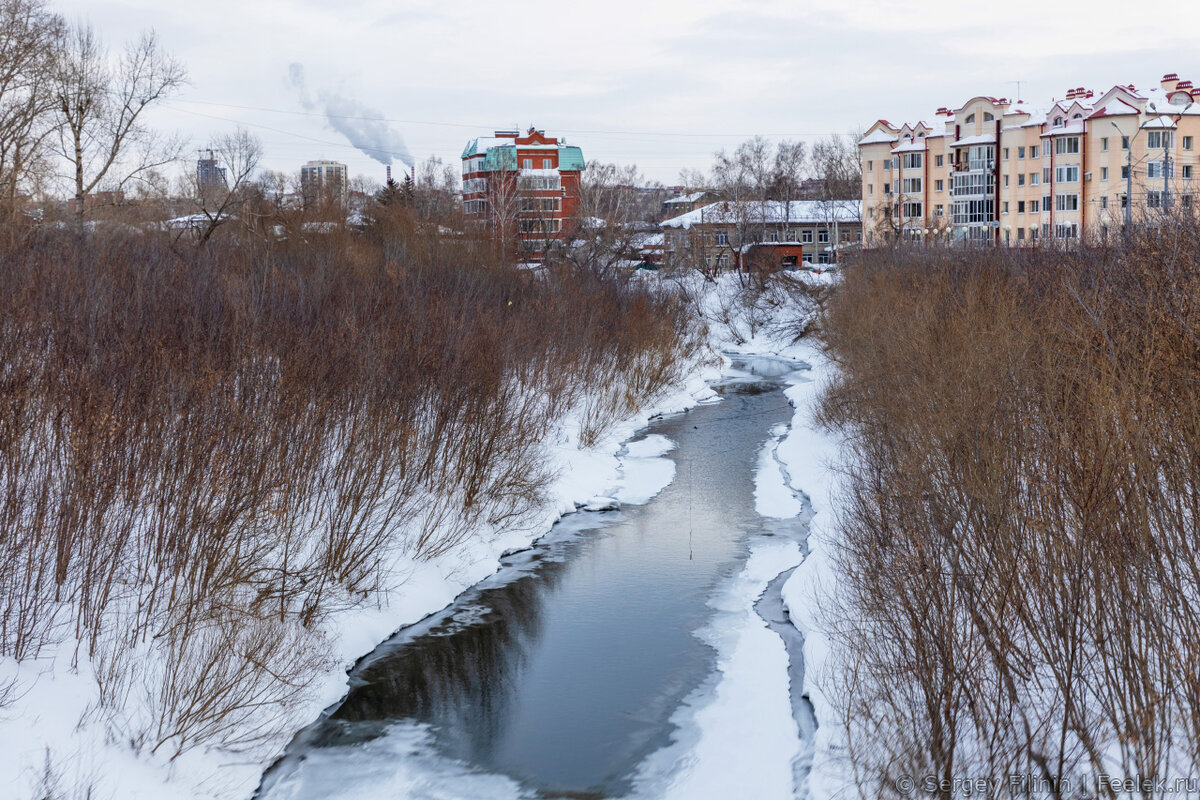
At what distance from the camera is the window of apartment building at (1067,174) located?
72312mm

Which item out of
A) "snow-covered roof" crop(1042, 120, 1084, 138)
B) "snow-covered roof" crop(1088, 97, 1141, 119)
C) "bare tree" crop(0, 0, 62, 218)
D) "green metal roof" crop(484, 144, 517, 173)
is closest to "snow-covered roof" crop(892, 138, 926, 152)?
"snow-covered roof" crop(1042, 120, 1084, 138)

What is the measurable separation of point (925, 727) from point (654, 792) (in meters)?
2.17

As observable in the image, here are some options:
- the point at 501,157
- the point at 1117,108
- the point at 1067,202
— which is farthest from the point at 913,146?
the point at 501,157

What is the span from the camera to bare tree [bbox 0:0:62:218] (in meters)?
28.9

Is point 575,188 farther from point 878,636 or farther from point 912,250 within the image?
point 878,636

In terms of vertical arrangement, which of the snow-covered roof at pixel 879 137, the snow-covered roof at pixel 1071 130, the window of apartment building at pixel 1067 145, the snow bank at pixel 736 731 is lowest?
the snow bank at pixel 736 731

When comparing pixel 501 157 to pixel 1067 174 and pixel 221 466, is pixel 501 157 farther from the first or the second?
pixel 221 466

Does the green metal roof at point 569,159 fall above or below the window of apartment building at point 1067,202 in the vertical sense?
above

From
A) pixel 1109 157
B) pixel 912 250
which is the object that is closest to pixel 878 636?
pixel 912 250

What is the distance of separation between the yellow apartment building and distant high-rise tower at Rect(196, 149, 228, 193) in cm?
3549

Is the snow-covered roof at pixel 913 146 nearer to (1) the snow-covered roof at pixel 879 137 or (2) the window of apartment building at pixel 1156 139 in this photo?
(1) the snow-covered roof at pixel 879 137

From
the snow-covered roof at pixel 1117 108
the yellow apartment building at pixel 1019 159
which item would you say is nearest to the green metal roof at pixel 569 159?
the yellow apartment building at pixel 1019 159

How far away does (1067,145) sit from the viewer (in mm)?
72625

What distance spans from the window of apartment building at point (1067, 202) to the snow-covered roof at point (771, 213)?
17008 mm
